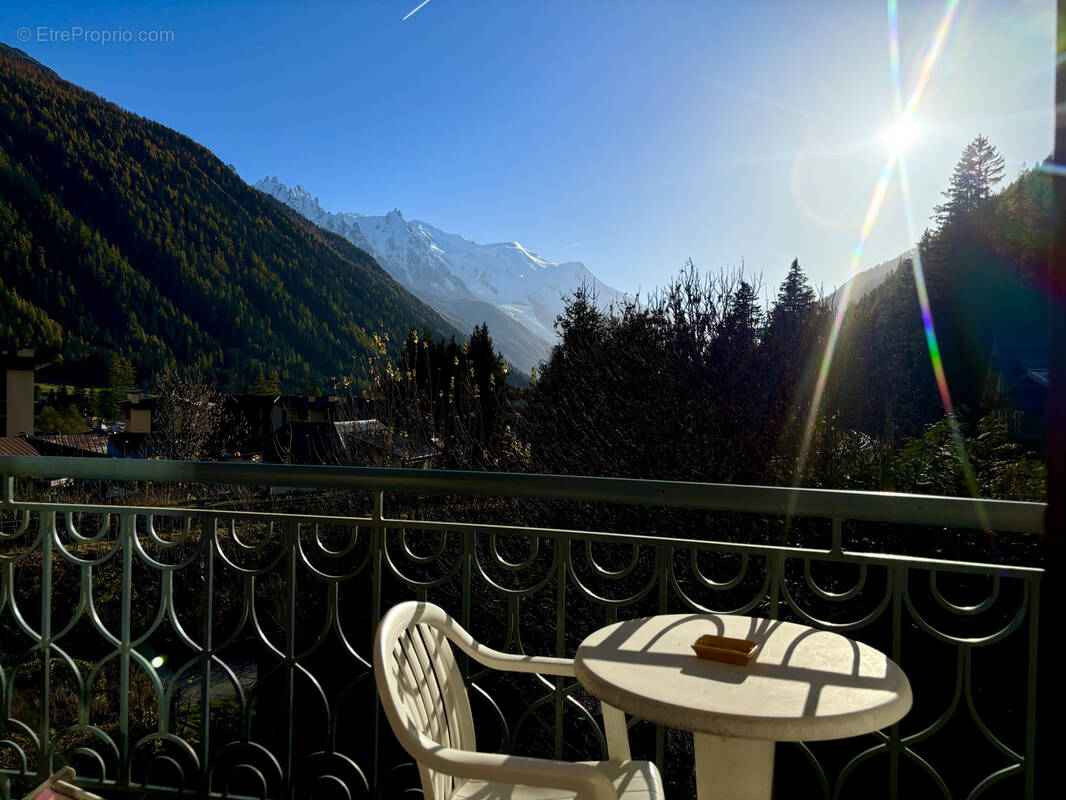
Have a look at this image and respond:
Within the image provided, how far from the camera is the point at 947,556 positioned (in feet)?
21.8

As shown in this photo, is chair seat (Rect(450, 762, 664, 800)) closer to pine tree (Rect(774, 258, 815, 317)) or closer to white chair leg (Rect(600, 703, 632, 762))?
white chair leg (Rect(600, 703, 632, 762))

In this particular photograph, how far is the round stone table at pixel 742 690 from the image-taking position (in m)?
1.20

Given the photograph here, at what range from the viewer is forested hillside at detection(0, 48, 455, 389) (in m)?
42.2

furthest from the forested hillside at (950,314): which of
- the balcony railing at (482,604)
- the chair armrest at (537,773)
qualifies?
the chair armrest at (537,773)

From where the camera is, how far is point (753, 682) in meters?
1.35

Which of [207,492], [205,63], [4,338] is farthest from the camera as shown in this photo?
[205,63]

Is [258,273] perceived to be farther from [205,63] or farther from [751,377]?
[751,377]

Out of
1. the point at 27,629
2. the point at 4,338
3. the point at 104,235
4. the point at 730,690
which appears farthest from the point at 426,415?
the point at 104,235

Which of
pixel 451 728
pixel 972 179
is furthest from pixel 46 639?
pixel 972 179

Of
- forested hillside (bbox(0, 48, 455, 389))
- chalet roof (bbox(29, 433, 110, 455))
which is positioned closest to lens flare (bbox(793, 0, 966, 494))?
chalet roof (bbox(29, 433, 110, 455))

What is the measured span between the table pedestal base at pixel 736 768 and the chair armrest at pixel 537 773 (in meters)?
0.35

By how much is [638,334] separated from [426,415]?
12.8ft

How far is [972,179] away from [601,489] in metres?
23.7

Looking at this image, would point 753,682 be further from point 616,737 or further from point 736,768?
point 616,737
